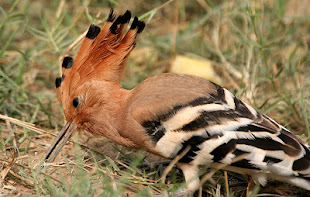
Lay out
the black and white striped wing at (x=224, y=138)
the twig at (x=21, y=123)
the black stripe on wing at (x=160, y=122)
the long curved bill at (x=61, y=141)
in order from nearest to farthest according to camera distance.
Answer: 1. the black and white striped wing at (x=224, y=138)
2. the black stripe on wing at (x=160, y=122)
3. the long curved bill at (x=61, y=141)
4. the twig at (x=21, y=123)

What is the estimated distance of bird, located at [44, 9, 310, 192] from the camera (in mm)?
2342

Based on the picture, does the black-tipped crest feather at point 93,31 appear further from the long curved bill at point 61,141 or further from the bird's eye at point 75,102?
the long curved bill at point 61,141

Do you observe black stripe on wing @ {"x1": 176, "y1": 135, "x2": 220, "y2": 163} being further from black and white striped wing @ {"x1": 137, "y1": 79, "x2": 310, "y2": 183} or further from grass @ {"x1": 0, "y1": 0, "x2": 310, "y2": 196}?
grass @ {"x1": 0, "y1": 0, "x2": 310, "y2": 196}

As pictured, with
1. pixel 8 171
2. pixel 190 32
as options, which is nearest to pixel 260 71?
pixel 190 32

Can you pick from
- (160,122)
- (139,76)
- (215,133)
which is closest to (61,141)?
(160,122)

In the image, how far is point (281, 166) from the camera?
2.31 m

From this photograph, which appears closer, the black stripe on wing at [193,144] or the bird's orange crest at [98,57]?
the black stripe on wing at [193,144]

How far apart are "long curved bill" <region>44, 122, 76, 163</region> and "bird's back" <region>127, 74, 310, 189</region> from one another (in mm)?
→ 465

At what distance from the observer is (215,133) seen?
2.37 m

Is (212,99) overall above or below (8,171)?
above

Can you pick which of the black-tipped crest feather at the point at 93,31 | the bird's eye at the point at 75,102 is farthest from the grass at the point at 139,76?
the black-tipped crest feather at the point at 93,31

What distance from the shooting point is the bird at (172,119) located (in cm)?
234

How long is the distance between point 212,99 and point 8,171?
1.26m

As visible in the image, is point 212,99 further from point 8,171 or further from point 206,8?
point 206,8
